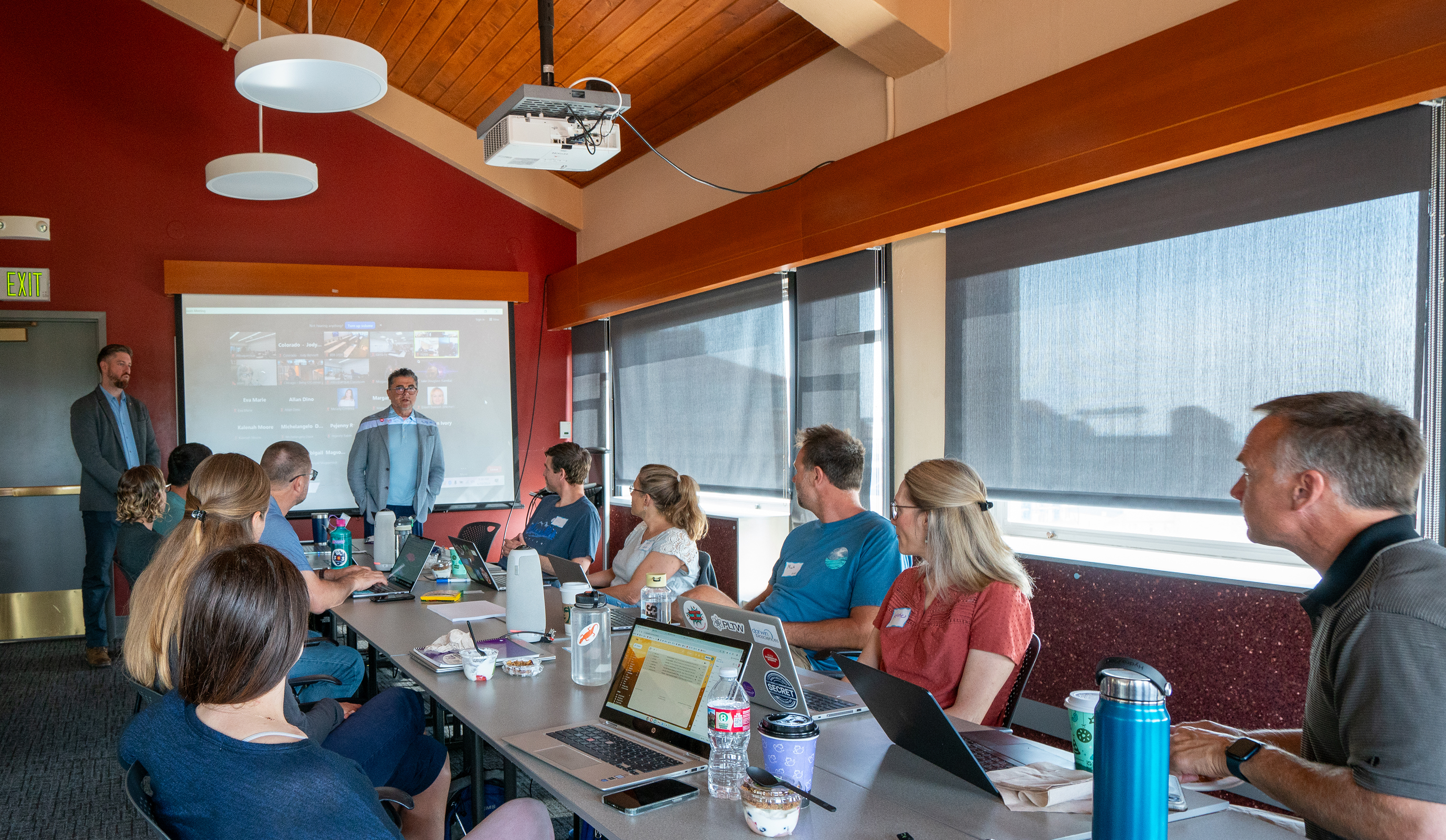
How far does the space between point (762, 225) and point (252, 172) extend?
8.87 feet

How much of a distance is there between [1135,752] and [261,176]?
5.26 meters

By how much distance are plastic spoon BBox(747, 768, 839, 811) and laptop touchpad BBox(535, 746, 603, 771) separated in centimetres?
34

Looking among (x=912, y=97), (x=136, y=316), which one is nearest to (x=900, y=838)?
(x=912, y=97)

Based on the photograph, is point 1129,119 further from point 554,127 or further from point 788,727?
point 788,727

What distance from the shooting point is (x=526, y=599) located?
9.27 ft

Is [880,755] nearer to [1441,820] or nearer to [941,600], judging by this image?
[941,600]

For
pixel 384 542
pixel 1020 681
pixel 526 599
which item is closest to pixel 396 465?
pixel 384 542

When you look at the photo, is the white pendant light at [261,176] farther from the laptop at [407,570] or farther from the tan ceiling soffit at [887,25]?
the tan ceiling soffit at [887,25]

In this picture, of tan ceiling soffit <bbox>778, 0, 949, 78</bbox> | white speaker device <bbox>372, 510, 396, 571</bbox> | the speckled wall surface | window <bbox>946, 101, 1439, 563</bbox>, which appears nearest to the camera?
window <bbox>946, 101, 1439, 563</bbox>

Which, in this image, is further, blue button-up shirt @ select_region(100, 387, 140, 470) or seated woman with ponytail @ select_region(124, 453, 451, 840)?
blue button-up shirt @ select_region(100, 387, 140, 470)

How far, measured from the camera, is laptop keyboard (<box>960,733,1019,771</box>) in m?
1.63

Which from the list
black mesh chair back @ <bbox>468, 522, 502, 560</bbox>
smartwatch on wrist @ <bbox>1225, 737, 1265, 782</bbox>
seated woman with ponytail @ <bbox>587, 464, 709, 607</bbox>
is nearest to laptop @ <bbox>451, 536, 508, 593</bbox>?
seated woman with ponytail @ <bbox>587, 464, 709, 607</bbox>

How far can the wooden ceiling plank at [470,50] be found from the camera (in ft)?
17.3

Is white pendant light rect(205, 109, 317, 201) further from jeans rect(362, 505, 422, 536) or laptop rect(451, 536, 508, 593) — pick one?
laptop rect(451, 536, 508, 593)
